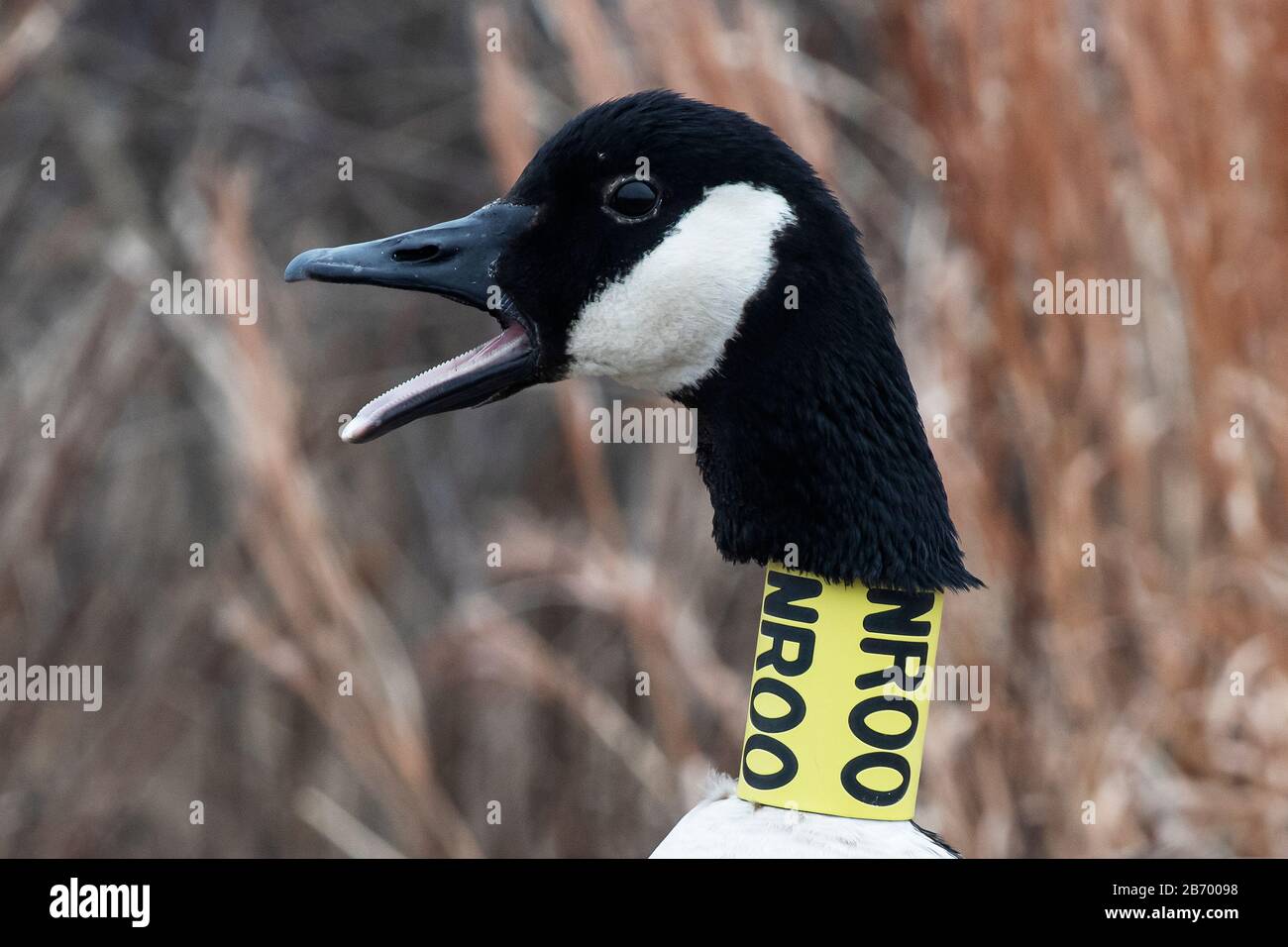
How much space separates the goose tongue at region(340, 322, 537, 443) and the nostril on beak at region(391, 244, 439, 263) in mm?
146

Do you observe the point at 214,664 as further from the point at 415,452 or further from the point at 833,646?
the point at 833,646

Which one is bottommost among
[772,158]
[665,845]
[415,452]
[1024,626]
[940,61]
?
[665,845]

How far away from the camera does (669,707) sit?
10.0ft

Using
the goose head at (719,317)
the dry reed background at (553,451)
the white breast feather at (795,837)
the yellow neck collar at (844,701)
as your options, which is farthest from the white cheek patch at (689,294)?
the dry reed background at (553,451)

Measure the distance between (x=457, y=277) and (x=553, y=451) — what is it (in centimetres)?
212

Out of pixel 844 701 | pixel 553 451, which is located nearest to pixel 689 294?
pixel 844 701

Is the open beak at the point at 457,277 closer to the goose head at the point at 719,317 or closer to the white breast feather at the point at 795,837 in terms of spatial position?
the goose head at the point at 719,317

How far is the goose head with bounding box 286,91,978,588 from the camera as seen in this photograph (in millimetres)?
1768

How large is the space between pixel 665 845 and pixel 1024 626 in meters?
1.33

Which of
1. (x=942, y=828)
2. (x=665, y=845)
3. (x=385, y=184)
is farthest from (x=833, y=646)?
(x=385, y=184)

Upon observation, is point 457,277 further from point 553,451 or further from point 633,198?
point 553,451

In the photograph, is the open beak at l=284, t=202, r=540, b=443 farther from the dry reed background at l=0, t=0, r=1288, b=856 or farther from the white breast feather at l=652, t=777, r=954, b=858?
the dry reed background at l=0, t=0, r=1288, b=856

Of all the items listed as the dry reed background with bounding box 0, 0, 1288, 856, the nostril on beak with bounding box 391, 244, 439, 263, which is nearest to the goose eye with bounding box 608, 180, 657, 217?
the nostril on beak with bounding box 391, 244, 439, 263

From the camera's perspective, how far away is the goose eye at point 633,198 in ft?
6.08
